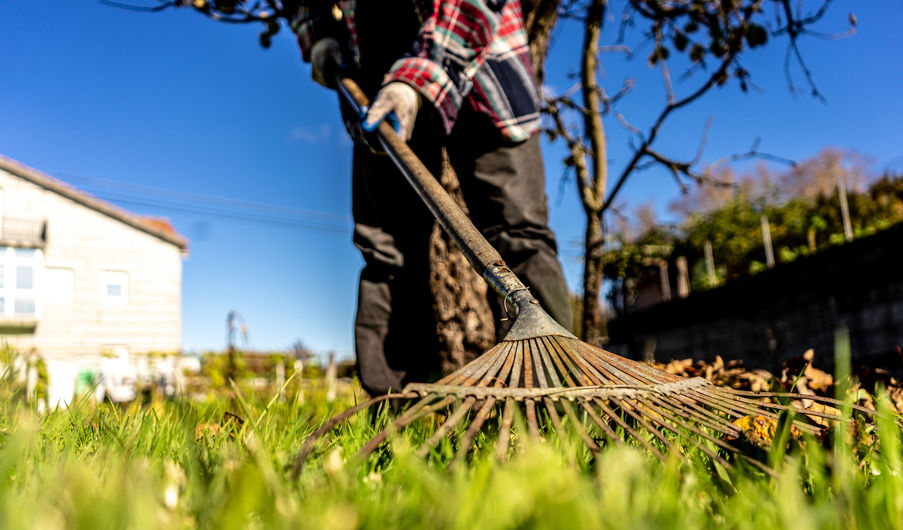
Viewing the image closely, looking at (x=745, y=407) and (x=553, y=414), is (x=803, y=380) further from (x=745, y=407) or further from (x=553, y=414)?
(x=553, y=414)

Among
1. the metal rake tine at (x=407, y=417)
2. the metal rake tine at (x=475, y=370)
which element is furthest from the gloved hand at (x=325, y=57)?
the metal rake tine at (x=407, y=417)

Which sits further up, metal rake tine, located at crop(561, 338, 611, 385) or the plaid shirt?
the plaid shirt

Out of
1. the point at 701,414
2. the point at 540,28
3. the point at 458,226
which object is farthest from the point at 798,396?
the point at 540,28

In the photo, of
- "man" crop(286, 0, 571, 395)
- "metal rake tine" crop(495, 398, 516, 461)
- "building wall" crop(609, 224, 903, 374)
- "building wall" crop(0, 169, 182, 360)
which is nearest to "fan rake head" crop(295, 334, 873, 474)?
"metal rake tine" crop(495, 398, 516, 461)

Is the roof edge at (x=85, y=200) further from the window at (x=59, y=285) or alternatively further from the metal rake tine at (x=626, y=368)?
the metal rake tine at (x=626, y=368)

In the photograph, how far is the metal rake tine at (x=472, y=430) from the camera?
0.84 m

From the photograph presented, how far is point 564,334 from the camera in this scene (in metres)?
1.45

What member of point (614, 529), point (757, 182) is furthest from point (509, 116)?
point (757, 182)

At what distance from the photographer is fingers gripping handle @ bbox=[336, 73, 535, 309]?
159 cm

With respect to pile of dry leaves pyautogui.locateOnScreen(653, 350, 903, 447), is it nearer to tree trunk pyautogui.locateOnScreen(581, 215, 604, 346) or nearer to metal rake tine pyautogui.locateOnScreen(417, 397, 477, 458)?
metal rake tine pyautogui.locateOnScreen(417, 397, 477, 458)

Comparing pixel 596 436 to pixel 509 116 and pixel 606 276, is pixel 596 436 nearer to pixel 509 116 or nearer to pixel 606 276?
pixel 509 116

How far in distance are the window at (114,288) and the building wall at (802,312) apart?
71.5 feet

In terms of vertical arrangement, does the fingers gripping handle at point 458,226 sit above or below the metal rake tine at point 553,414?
above

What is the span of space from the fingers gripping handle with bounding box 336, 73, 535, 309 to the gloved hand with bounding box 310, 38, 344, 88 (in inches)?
29.0
